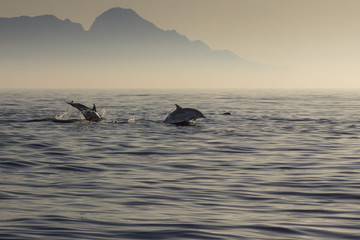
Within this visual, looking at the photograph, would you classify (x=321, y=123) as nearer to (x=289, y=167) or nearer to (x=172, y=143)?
(x=172, y=143)

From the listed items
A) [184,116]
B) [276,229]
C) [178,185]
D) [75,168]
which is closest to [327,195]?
[178,185]

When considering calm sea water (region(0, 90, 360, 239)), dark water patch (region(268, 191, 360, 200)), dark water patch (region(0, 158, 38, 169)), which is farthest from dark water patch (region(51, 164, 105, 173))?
dark water patch (region(268, 191, 360, 200))

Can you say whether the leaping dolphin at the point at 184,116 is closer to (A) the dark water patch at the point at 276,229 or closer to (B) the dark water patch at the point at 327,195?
(B) the dark water patch at the point at 327,195

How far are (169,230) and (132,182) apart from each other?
4951mm

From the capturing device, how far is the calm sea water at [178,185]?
10.1 m

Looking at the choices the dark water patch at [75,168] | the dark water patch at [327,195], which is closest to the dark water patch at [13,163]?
the dark water patch at [75,168]

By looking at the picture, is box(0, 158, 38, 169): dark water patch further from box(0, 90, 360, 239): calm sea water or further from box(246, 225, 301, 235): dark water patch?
box(246, 225, 301, 235): dark water patch

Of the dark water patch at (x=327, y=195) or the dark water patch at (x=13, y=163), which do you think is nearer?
the dark water patch at (x=327, y=195)

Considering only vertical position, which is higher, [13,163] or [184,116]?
[184,116]

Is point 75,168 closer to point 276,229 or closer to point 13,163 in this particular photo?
point 13,163

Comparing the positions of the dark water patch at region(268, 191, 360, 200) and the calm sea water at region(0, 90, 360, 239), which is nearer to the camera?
the calm sea water at region(0, 90, 360, 239)

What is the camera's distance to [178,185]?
1445 cm

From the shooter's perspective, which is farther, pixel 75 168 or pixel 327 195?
pixel 75 168

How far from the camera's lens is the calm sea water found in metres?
10.1
